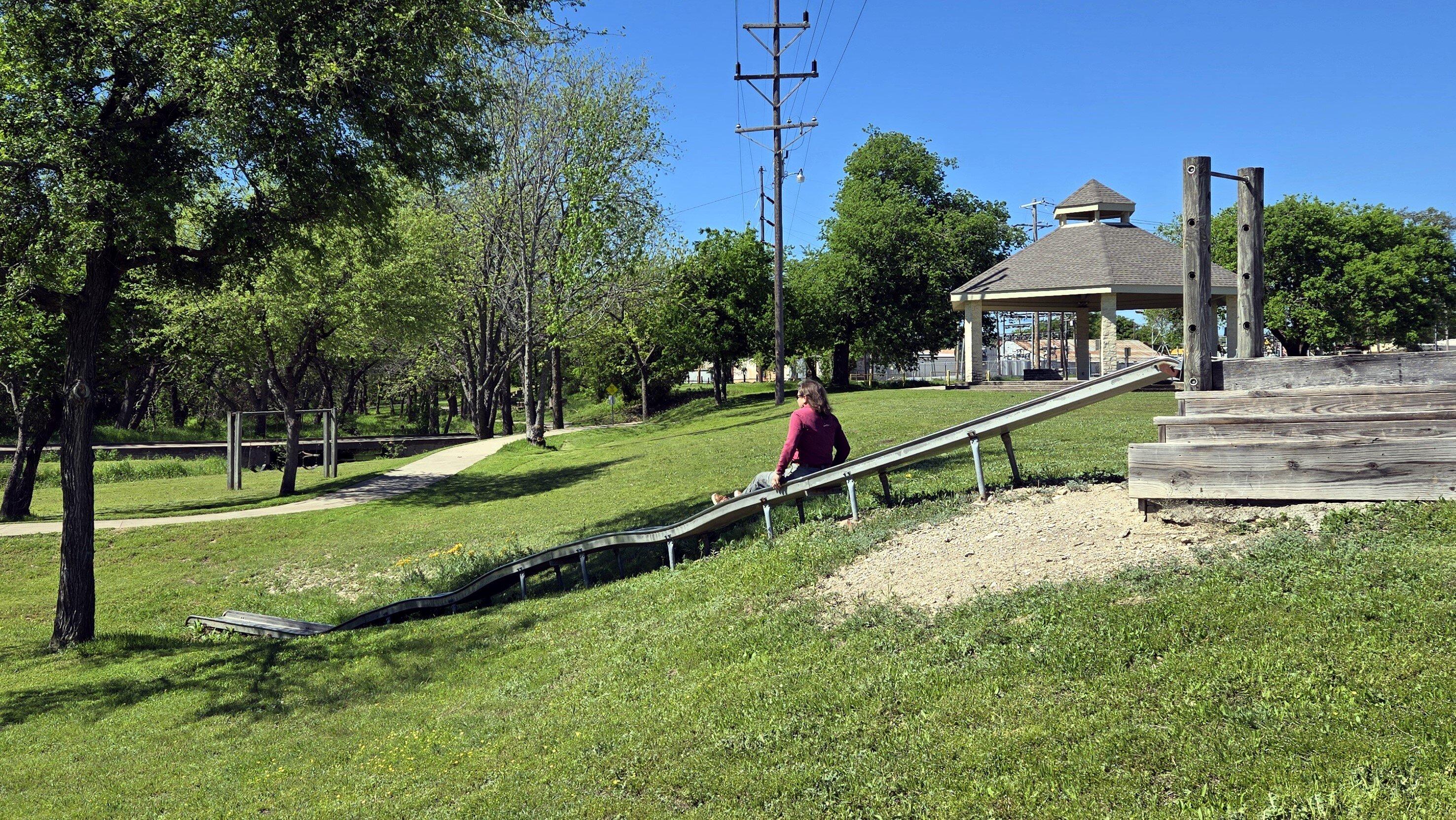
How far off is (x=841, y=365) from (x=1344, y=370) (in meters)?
42.1

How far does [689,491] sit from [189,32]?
1065cm

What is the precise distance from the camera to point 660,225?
127 ft

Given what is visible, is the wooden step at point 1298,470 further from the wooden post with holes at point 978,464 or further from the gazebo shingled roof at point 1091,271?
the gazebo shingled roof at point 1091,271

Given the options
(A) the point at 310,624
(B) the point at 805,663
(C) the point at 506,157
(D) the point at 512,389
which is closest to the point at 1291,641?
(B) the point at 805,663

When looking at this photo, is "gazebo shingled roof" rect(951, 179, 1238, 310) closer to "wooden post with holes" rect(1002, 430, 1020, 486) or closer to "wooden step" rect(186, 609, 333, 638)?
"wooden post with holes" rect(1002, 430, 1020, 486)

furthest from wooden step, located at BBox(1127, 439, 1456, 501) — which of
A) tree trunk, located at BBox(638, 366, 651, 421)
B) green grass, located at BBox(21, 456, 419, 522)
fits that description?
tree trunk, located at BBox(638, 366, 651, 421)

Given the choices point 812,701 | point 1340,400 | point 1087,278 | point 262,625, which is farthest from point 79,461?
point 1087,278

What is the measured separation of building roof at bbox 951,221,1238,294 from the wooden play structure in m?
22.1

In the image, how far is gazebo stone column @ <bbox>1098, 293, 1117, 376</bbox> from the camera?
28797 mm

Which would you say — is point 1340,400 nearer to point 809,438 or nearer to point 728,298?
point 809,438

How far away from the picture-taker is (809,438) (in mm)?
9984

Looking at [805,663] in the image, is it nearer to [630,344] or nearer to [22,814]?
[22,814]

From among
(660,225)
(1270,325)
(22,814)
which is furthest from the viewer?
(1270,325)

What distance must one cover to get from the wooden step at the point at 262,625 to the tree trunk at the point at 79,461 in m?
1.58
